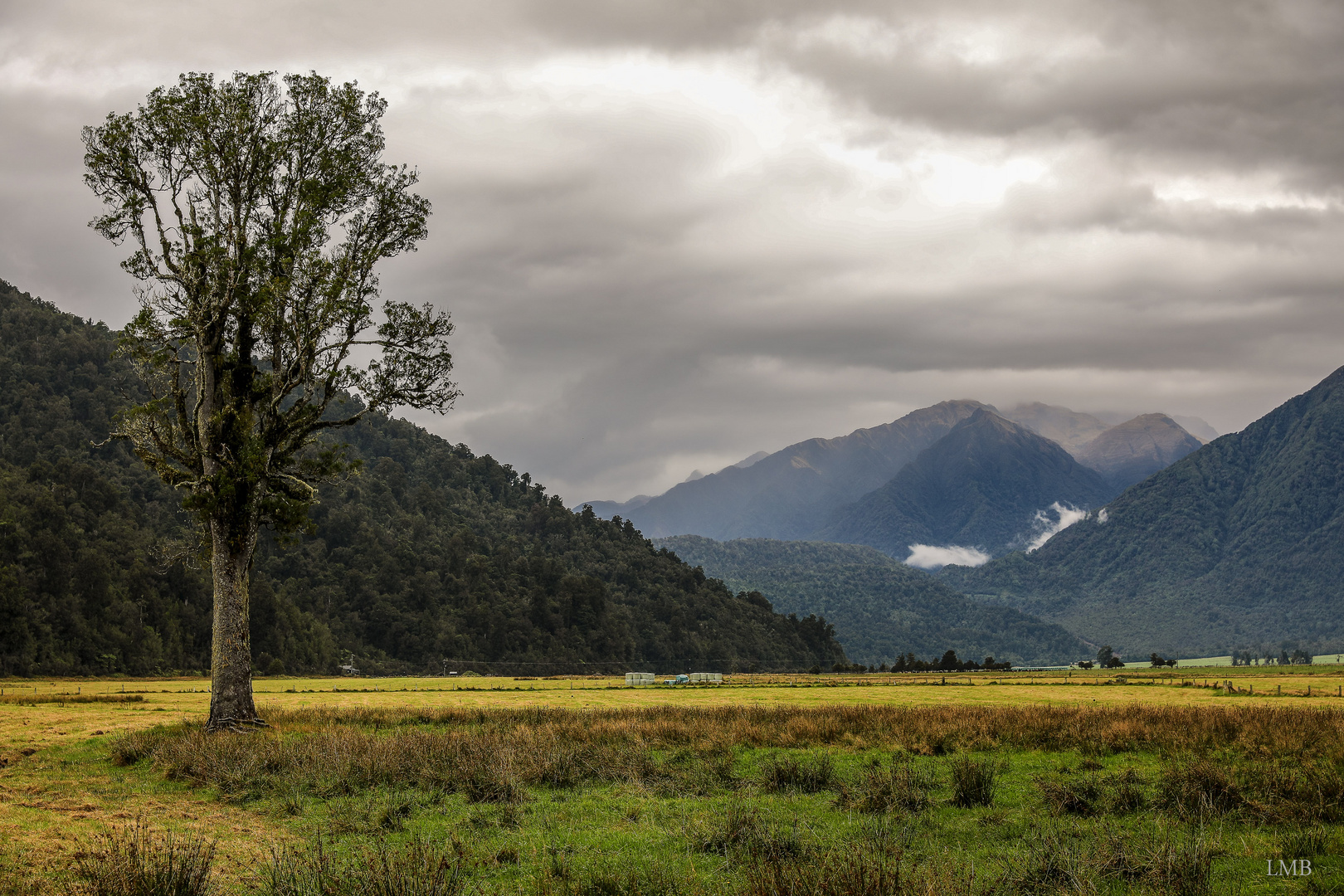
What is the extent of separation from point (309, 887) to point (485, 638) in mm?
132097

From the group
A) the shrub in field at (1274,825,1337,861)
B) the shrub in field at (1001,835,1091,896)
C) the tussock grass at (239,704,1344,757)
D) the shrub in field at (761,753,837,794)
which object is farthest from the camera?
the tussock grass at (239,704,1344,757)

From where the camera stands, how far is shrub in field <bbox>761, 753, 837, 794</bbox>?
17.1 meters

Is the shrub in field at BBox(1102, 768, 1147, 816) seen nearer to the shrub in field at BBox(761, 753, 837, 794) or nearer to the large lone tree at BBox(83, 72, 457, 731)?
the shrub in field at BBox(761, 753, 837, 794)

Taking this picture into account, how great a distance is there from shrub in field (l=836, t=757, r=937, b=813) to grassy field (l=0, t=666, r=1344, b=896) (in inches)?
1.9

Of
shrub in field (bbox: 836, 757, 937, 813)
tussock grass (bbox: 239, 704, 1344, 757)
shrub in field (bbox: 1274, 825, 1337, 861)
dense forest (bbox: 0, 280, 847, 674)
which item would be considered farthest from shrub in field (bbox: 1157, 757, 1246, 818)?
dense forest (bbox: 0, 280, 847, 674)

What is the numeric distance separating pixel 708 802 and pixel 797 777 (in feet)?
8.85

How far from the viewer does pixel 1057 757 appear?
21.4m

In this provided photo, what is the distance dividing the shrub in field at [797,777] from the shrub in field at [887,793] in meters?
0.80

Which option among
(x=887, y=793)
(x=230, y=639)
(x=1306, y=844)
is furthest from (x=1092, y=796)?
(x=230, y=639)

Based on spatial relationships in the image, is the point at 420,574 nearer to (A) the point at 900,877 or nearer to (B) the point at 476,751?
(B) the point at 476,751

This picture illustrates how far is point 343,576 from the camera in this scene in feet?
452

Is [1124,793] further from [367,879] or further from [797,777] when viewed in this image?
[367,879]

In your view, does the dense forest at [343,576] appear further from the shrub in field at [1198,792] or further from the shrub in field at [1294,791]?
the shrub in field at [1294,791]

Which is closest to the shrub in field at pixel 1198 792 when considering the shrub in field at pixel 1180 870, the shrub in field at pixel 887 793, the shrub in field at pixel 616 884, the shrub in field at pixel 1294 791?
the shrub in field at pixel 1294 791
